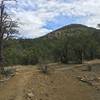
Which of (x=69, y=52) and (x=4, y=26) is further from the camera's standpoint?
(x=69, y=52)

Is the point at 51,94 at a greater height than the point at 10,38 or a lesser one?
lesser

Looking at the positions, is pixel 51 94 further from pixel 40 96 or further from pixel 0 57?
pixel 0 57

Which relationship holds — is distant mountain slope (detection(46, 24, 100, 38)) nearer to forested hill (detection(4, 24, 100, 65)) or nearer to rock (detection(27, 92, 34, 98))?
forested hill (detection(4, 24, 100, 65))

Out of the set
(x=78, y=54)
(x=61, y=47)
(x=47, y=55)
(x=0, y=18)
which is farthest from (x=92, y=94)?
(x=47, y=55)

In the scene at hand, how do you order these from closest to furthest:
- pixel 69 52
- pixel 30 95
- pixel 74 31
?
pixel 30 95 → pixel 69 52 → pixel 74 31

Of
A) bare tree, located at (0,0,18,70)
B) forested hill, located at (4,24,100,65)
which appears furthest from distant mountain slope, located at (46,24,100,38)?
bare tree, located at (0,0,18,70)

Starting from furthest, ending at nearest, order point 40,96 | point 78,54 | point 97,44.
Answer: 1. point 97,44
2. point 78,54
3. point 40,96

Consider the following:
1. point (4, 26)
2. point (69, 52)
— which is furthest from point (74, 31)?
→ point (4, 26)

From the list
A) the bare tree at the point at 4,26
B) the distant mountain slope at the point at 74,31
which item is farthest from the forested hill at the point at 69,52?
the bare tree at the point at 4,26

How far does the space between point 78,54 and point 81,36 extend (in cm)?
478

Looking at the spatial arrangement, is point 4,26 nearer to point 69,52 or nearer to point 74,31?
Result: point 69,52

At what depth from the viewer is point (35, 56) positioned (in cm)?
7781

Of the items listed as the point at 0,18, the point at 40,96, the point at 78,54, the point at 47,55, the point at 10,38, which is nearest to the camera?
the point at 40,96

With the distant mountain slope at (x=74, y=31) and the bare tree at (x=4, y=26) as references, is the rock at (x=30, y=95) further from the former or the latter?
the distant mountain slope at (x=74, y=31)
